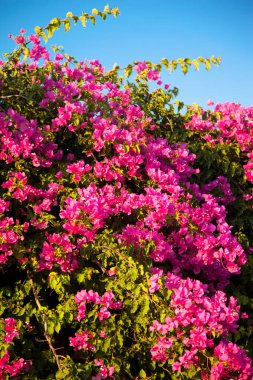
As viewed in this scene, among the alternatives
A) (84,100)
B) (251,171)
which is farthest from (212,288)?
(84,100)

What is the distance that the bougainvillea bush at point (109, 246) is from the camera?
2490mm

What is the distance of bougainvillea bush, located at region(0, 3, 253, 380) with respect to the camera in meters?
2.49

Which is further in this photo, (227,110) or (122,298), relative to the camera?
(227,110)

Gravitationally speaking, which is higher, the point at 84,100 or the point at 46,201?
the point at 84,100

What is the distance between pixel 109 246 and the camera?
286 centimetres

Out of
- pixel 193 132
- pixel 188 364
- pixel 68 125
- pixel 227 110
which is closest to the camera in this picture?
pixel 188 364

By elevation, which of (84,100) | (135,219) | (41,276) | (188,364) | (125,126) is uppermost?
(84,100)

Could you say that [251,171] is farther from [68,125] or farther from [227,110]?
[68,125]

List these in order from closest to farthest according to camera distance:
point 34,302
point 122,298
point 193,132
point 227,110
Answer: point 122,298, point 34,302, point 193,132, point 227,110

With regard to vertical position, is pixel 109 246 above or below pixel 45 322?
above

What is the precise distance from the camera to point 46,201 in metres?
3.18

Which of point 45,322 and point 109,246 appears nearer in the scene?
point 45,322

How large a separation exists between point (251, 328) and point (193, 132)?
102 inches

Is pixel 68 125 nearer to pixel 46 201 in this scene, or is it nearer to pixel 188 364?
pixel 46 201
